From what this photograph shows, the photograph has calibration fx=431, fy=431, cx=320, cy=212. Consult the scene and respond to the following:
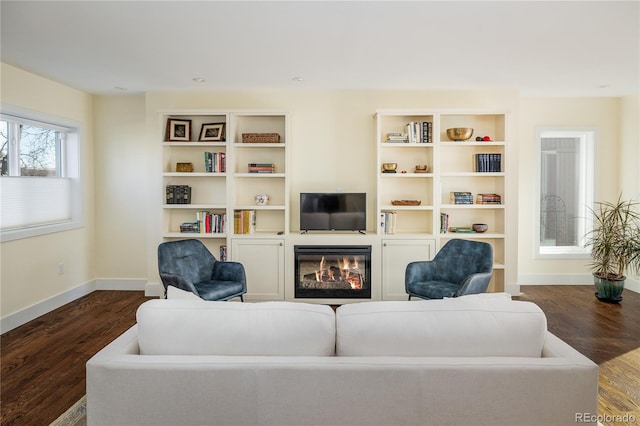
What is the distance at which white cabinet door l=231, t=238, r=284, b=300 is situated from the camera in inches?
195

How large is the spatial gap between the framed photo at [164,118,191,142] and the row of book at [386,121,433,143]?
7.98 ft

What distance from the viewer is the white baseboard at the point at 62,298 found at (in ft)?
13.3

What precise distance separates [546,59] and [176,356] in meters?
4.01

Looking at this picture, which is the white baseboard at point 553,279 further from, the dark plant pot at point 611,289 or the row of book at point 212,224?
the row of book at point 212,224

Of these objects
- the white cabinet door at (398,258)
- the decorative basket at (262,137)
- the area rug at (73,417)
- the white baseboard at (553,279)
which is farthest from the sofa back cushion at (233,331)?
the white baseboard at (553,279)

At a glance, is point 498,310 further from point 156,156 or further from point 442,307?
point 156,156

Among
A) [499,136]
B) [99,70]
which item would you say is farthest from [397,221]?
[99,70]

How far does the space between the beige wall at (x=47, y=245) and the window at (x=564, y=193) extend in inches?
235

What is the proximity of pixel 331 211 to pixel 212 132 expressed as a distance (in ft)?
5.69

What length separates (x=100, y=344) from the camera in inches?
144

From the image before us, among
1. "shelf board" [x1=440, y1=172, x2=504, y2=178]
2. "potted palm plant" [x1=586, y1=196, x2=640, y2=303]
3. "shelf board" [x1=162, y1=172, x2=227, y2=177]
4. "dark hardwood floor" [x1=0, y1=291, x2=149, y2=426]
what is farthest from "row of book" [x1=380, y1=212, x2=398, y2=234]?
"dark hardwood floor" [x1=0, y1=291, x2=149, y2=426]

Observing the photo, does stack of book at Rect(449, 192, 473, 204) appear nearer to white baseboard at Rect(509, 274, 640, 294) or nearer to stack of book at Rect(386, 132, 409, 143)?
stack of book at Rect(386, 132, 409, 143)

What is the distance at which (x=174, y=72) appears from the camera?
4383 millimetres

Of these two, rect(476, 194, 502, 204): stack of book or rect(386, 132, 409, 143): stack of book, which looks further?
rect(476, 194, 502, 204): stack of book
